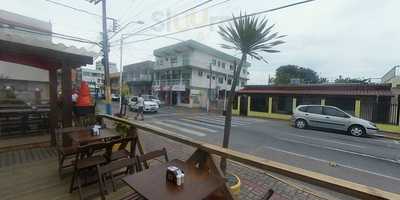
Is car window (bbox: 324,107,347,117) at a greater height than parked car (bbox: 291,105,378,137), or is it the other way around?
car window (bbox: 324,107,347,117)

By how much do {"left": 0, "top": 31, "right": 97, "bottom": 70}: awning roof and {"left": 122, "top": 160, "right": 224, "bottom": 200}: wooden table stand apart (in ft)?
11.3

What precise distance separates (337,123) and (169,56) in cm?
2423

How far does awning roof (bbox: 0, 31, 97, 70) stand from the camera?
3.51m

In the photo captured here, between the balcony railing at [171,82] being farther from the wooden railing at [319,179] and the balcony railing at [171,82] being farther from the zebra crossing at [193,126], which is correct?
the wooden railing at [319,179]

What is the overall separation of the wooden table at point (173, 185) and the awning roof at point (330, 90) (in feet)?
52.8

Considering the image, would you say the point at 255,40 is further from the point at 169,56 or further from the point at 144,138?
the point at 169,56

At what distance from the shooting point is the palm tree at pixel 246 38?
11.2ft

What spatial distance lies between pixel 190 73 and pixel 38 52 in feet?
78.1

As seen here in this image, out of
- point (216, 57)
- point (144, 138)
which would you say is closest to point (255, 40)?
point (144, 138)

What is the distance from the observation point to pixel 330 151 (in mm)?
7051

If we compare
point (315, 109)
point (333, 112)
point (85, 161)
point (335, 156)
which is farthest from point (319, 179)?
point (315, 109)

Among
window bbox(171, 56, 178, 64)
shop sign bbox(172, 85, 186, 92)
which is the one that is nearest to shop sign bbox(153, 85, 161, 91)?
shop sign bbox(172, 85, 186, 92)

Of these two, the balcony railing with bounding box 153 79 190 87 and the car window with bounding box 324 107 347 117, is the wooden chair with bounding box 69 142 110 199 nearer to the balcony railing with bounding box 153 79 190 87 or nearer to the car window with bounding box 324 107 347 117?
the car window with bounding box 324 107 347 117

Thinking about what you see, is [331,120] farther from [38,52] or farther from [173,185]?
[38,52]
